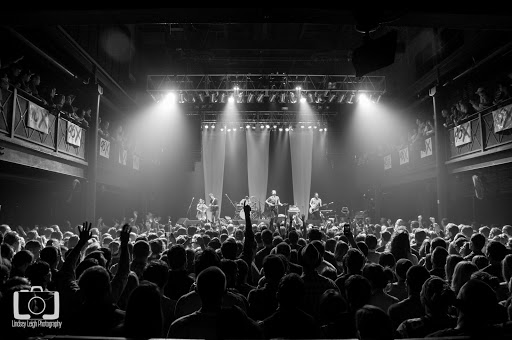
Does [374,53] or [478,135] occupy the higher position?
[478,135]

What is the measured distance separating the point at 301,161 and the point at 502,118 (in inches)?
496

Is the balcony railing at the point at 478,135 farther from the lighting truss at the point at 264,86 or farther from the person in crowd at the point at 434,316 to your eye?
the person in crowd at the point at 434,316

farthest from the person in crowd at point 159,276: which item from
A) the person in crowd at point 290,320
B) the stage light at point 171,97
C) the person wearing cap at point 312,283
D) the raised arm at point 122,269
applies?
the stage light at point 171,97

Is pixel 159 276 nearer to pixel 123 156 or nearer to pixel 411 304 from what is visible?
pixel 411 304

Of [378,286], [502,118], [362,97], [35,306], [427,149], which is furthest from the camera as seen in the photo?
[362,97]

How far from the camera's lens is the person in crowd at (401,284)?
373 cm

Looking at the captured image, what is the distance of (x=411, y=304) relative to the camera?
9.92ft

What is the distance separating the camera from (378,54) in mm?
5293

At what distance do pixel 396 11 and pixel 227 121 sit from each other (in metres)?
16.2

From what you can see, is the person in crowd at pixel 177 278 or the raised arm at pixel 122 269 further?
the person in crowd at pixel 177 278

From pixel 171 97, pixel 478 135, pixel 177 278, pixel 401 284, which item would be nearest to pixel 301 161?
pixel 171 97

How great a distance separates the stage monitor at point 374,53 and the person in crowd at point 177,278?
3.66 m

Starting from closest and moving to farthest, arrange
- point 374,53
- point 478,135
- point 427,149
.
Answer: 1. point 374,53
2. point 478,135
3. point 427,149

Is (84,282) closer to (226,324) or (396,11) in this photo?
(226,324)
